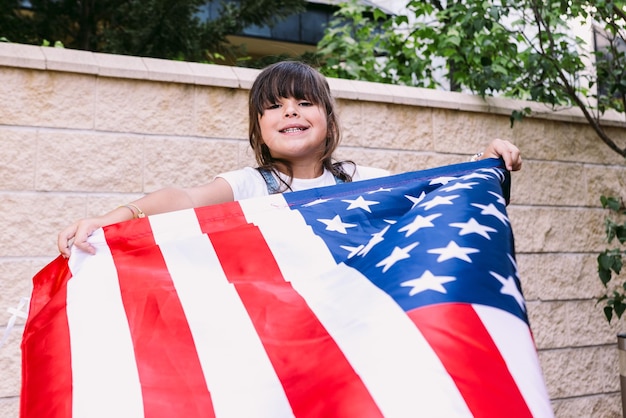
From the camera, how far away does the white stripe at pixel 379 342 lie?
1.31 meters

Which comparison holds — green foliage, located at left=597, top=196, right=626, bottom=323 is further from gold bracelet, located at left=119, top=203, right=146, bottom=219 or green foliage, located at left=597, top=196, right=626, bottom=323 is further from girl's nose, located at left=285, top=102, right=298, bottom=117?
gold bracelet, located at left=119, top=203, right=146, bottom=219

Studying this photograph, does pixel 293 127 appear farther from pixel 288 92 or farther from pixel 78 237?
pixel 78 237

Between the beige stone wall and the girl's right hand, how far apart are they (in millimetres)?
1058

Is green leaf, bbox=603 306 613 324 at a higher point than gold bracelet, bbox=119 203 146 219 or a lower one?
lower

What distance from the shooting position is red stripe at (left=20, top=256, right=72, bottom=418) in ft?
5.09

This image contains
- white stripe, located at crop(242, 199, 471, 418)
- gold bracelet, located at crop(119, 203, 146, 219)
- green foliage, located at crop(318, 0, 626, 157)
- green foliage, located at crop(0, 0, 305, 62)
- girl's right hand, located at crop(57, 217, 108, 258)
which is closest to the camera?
white stripe, located at crop(242, 199, 471, 418)

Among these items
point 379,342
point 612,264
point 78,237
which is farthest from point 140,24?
point 379,342

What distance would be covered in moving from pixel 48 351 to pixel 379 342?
0.84 metres

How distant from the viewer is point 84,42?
518 cm

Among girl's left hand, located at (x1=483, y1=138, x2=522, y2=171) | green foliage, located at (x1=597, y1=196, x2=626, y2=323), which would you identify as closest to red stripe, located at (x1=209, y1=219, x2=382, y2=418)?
girl's left hand, located at (x1=483, y1=138, x2=522, y2=171)

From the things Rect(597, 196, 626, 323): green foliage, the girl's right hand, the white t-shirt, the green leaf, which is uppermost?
the white t-shirt

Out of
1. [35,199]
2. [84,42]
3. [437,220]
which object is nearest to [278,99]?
[437,220]

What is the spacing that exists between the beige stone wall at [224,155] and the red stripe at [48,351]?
3.50 ft

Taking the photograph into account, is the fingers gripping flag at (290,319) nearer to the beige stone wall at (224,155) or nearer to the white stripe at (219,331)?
the white stripe at (219,331)
